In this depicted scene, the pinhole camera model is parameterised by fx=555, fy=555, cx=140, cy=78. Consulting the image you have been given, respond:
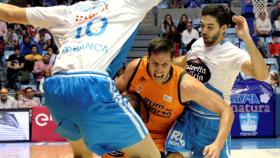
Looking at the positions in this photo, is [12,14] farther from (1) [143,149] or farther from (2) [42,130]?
(2) [42,130]

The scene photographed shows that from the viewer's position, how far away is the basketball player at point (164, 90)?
3.85 meters

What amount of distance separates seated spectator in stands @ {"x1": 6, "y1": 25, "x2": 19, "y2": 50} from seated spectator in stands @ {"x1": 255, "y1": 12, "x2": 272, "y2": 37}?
6.39m

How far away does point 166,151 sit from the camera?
441 centimetres

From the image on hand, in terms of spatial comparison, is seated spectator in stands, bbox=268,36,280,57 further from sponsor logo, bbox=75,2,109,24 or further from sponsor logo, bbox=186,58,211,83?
sponsor logo, bbox=75,2,109,24

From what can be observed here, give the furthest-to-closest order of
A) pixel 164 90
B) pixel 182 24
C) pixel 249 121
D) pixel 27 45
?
pixel 182 24 → pixel 27 45 → pixel 249 121 → pixel 164 90

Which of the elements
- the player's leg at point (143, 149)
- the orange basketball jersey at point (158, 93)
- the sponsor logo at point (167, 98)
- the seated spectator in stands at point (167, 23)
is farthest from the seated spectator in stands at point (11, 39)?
the player's leg at point (143, 149)

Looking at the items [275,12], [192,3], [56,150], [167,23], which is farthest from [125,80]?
[192,3]

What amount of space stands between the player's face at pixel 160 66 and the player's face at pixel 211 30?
0.61 m

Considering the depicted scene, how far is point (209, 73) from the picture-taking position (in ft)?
14.5

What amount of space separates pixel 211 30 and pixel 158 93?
70 centimetres

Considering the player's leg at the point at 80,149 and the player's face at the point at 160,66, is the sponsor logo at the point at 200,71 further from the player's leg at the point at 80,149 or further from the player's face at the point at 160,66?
the player's leg at the point at 80,149

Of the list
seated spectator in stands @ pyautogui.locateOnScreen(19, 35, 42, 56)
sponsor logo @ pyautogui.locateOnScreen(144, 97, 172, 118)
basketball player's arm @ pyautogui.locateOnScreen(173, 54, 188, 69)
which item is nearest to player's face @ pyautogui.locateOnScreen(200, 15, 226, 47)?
basketball player's arm @ pyautogui.locateOnScreen(173, 54, 188, 69)

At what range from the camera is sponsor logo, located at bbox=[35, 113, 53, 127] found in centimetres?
1102

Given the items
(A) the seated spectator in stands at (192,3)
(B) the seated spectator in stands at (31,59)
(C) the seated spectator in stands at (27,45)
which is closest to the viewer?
(B) the seated spectator in stands at (31,59)
